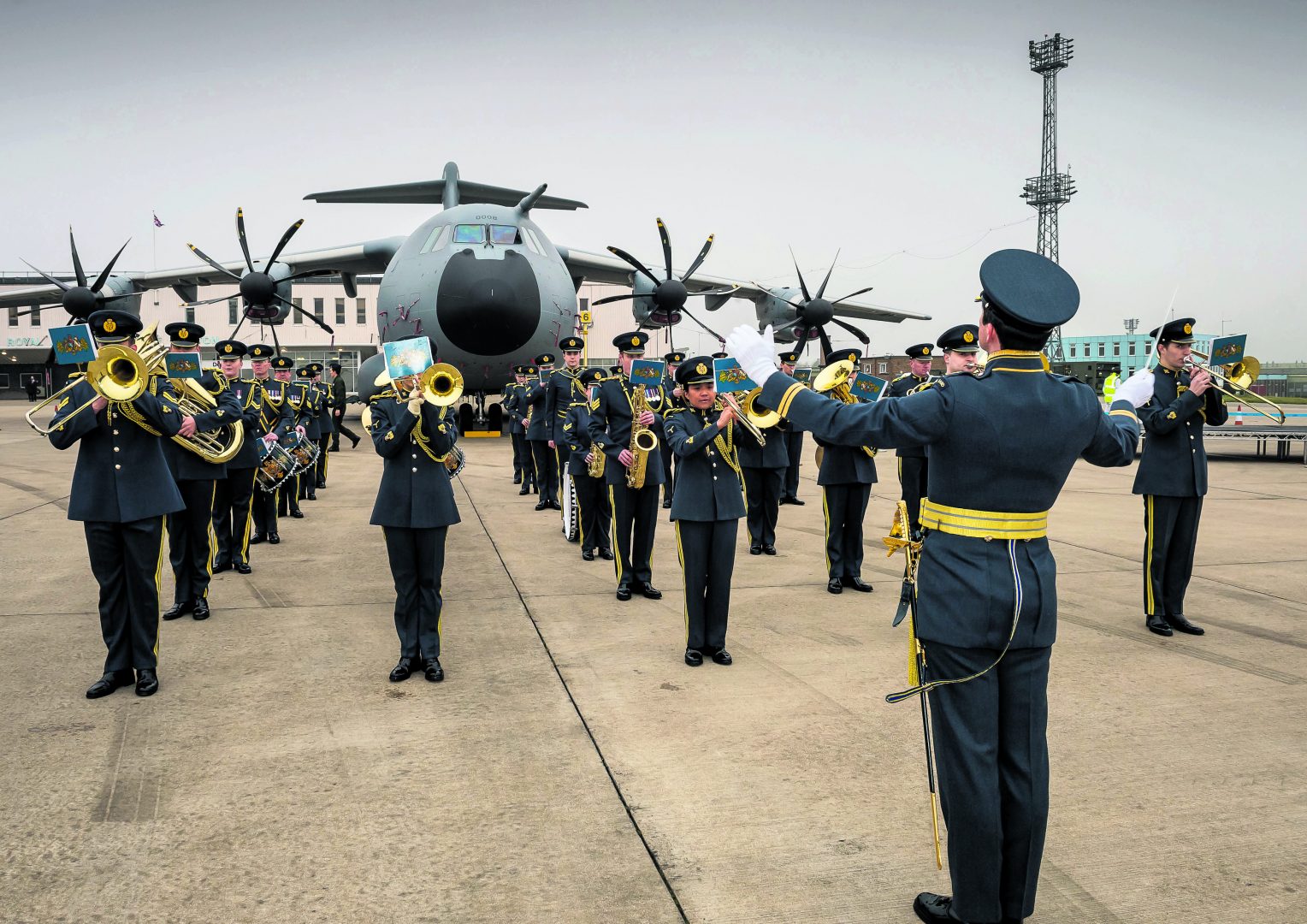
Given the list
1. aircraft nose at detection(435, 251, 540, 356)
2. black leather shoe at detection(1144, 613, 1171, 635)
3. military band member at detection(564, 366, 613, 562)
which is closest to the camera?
black leather shoe at detection(1144, 613, 1171, 635)

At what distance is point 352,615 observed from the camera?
21.5 ft

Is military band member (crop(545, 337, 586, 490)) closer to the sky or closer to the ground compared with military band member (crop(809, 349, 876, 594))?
closer to the sky

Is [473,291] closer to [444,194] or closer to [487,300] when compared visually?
[487,300]

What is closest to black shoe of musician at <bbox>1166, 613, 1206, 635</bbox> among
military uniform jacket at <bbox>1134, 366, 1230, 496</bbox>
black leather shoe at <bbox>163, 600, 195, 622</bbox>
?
military uniform jacket at <bbox>1134, 366, 1230, 496</bbox>

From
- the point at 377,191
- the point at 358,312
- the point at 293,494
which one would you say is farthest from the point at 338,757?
the point at 358,312

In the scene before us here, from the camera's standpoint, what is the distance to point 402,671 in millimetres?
5121

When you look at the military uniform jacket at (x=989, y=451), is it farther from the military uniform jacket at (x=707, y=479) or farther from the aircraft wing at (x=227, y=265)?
the aircraft wing at (x=227, y=265)

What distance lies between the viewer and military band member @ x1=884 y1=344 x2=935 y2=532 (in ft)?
27.5

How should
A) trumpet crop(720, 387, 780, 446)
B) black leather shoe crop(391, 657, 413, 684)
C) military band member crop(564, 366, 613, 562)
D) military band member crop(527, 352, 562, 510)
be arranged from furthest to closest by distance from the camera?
military band member crop(527, 352, 562, 510) < military band member crop(564, 366, 613, 562) < black leather shoe crop(391, 657, 413, 684) < trumpet crop(720, 387, 780, 446)

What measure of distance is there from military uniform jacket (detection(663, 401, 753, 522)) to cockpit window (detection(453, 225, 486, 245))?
1282 centimetres

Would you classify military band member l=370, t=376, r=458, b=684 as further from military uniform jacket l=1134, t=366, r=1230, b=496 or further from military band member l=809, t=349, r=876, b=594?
military uniform jacket l=1134, t=366, r=1230, b=496

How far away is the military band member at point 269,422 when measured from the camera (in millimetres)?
9398

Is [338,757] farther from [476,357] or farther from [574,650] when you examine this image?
[476,357]

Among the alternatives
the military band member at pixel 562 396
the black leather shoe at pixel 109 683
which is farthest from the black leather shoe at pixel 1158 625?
the black leather shoe at pixel 109 683
